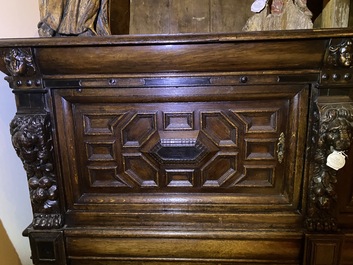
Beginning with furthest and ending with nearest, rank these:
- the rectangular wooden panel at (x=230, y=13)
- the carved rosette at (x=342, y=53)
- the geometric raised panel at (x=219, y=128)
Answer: the rectangular wooden panel at (x=230, y=13), the geometric raised panel at (x=219, y=128), the carved rosette at (x=342, y=53)

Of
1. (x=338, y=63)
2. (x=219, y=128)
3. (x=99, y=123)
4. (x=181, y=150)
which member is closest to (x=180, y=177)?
(x=181, y=150)

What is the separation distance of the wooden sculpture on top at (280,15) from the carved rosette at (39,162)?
2.35ft

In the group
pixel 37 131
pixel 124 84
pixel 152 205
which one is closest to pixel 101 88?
pixel 124 84

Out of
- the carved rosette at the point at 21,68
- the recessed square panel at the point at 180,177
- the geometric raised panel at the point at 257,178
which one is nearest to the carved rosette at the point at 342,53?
the geometric raised panel at the point at 257,178

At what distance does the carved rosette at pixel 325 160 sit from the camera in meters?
0.70

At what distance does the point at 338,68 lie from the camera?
70 centimetres

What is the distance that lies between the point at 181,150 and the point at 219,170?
134 mm

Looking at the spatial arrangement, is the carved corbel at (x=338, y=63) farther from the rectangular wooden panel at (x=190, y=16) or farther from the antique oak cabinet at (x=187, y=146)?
the rectangular wooden panel at (x=190, y=16)

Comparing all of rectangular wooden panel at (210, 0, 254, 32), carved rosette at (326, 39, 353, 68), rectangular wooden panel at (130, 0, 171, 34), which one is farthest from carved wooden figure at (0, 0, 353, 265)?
rectangular wooden panel at (130, 0, 171, 34)

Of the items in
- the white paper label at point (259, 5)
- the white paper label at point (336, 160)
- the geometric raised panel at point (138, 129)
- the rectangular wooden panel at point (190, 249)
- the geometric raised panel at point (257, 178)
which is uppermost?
the white paper label at point (259, 5)

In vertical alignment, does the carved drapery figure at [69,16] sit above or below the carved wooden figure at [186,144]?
above

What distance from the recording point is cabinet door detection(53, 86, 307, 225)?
0.76m

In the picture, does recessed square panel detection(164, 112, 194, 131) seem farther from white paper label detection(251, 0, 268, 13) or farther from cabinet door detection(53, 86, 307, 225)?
white paper label detection(251, 0, 268, 13)

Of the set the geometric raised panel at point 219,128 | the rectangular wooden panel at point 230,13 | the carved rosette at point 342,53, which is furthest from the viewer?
the rectangular wooden panel at point 230,13
